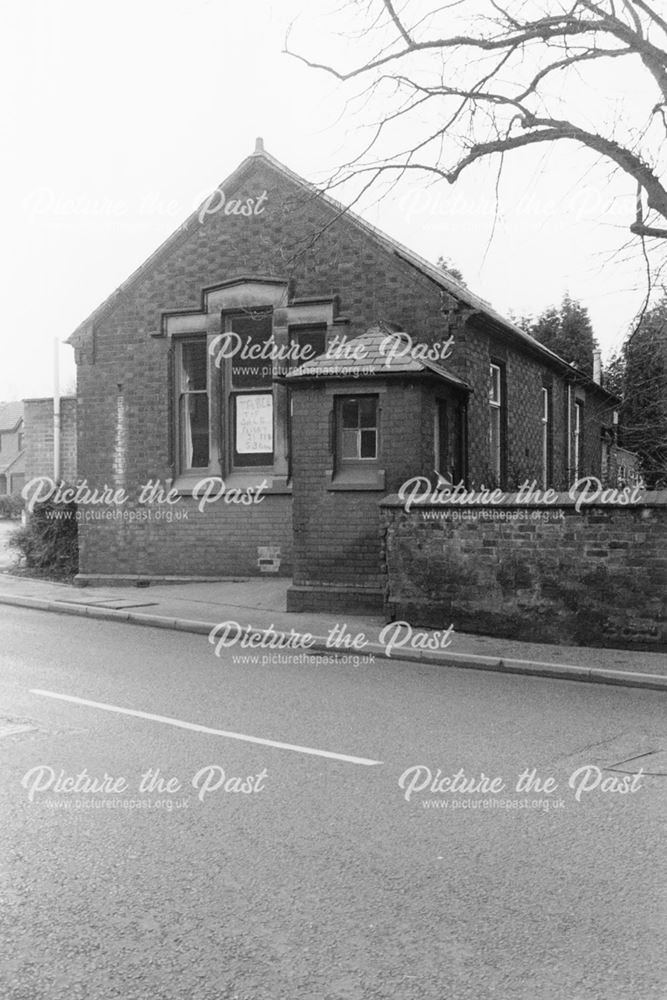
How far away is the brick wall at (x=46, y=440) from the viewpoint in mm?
28234

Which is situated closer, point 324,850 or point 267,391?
point 324,850

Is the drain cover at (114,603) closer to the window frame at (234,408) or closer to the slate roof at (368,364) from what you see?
the window frame at (234,408)

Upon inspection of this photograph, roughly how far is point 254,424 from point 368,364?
396 centimetres

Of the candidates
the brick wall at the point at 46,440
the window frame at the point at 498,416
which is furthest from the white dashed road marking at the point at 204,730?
the brick wall at the point at 46,440

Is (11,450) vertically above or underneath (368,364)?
above

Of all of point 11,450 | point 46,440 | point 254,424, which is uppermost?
point 11,450

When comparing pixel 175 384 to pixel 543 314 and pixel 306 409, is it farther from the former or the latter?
pixel 543 314

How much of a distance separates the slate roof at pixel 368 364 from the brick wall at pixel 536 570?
198 centimetres

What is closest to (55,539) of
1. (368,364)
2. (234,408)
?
(234,408)

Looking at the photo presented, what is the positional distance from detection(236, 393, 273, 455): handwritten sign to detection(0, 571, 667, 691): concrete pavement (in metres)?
2.37

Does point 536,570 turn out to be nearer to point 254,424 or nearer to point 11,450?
point 254,424

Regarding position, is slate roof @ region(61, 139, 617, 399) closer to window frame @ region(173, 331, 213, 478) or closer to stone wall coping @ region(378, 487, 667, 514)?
window frame @ region(173, 331, 213, 478)

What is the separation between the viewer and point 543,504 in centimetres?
1345

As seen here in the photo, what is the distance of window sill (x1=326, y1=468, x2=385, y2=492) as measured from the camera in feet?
51.3
